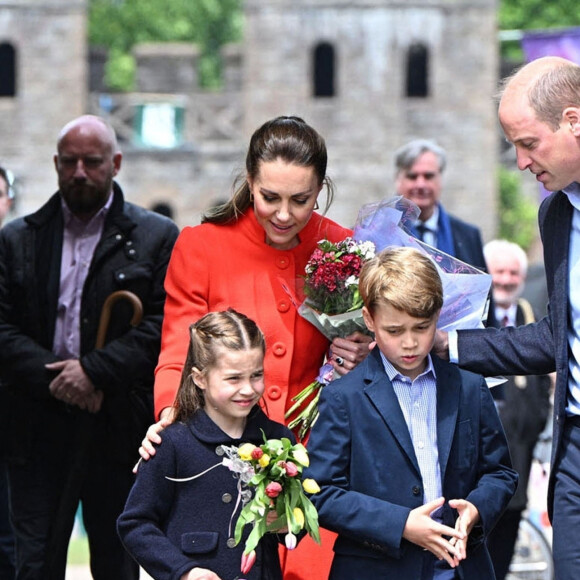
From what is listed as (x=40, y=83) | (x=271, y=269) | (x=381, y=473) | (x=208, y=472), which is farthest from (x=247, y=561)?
(x=40, y=83)

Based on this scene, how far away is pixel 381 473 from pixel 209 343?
657 mm

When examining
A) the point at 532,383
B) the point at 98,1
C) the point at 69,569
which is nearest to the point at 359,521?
the point at 532,383

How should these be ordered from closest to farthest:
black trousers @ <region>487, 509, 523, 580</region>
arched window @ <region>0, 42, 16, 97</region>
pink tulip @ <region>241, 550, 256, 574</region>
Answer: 1. pink tulip @ <region>241, 550, 256, 574</region>
2. black trousers @ <region>487, 509, 523, 580</region>
3. arched window @ <region>0, 42, 16, 97</region>

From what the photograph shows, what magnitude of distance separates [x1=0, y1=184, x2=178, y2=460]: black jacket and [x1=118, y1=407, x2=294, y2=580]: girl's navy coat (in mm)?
1562

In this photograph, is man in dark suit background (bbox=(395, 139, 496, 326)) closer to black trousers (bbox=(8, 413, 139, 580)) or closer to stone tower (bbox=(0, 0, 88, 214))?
black trousers (bbox=(8, 413, 139, 580))

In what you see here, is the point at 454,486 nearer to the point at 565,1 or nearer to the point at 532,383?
the point at 532,383

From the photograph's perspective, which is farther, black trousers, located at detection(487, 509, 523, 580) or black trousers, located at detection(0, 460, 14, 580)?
black trousers, located at detection(487, 509, 523, 580)

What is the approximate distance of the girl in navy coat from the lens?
466cm

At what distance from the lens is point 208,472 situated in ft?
15.5

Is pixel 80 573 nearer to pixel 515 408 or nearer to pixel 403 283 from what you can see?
pixel 515 408

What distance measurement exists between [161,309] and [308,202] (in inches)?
68.9

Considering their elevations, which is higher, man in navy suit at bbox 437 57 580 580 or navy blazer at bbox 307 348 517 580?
man in navy suit at bbox 437 57 580 580

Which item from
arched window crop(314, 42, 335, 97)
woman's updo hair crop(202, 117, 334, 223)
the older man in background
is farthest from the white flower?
arched window crop(314, 42, 335, 97)

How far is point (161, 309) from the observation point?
21.3 feet
